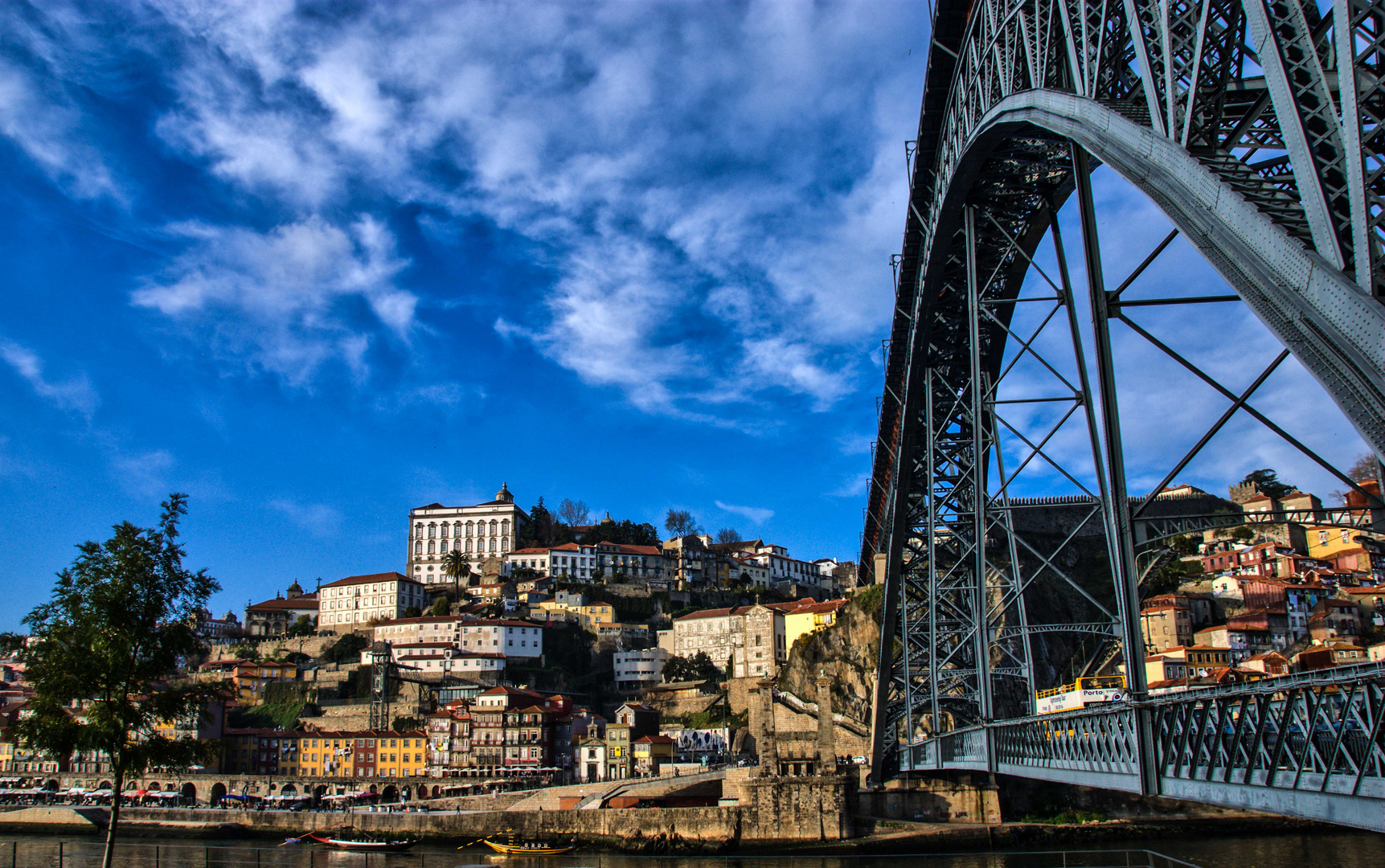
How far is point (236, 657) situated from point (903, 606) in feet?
247

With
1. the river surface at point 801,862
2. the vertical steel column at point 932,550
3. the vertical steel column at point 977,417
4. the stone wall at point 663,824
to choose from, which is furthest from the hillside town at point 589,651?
the vertical steel column at point 977,417

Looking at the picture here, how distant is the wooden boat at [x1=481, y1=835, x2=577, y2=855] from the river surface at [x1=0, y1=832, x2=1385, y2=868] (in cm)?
40

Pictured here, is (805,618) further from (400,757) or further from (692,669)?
(400,757)

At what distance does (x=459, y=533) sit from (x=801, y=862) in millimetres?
82923

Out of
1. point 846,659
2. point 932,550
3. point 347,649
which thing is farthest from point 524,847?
point 347,649

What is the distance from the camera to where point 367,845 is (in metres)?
37.9

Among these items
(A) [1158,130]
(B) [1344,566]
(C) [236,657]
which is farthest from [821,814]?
(C) [236,657]

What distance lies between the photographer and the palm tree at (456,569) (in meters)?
95.8

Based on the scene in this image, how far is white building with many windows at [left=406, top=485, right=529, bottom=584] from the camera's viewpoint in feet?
346

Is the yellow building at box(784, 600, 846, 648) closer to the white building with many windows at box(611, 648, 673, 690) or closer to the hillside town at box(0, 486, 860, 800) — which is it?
the hillside town at box(0, 486, 860, 800)

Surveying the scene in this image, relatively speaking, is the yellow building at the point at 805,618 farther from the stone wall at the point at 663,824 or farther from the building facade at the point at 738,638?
the stone wall at the point at 663,824

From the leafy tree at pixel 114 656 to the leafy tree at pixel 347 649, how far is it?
6850 centimetres

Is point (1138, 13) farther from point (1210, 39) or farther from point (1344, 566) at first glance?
point (1344, 566)

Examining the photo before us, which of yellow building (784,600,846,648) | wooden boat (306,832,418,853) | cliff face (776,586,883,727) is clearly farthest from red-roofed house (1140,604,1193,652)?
wooden boat (306,832,418,853)
